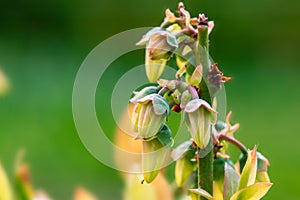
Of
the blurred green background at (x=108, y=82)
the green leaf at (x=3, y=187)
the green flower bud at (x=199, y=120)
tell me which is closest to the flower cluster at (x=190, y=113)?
the green flower bud at (x=199, y=120)

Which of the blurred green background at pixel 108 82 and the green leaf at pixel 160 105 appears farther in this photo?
the blurred green background at pixel 108 82

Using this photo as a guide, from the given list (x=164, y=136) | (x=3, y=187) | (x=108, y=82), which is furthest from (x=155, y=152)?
(x=108, y=82)

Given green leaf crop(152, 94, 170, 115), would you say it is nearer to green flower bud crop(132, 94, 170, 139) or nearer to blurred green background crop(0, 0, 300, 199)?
green flower bud crop(132, 94, 170, 139)

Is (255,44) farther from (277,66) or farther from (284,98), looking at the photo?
(284,98)

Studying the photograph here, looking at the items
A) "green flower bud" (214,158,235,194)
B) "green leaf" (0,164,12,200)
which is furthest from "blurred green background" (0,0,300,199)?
"green flower bud" (214,158,235,194)

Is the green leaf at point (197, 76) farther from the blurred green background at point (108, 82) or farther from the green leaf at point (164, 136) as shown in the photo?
the blurred green background at point (108, 82)

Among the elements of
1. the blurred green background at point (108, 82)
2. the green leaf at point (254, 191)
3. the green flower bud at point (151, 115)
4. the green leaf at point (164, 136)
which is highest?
the blurred green background at point (108, 82)
